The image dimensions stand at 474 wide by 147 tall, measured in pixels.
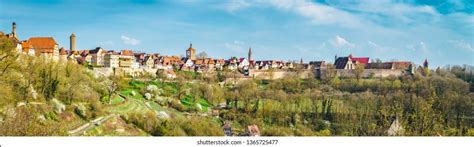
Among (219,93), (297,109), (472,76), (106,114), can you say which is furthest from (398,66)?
(106,114)

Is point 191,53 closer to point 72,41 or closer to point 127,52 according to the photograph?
point 127,52

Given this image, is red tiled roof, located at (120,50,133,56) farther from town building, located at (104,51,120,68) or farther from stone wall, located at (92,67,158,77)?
town building, located at (104,51,120,68)

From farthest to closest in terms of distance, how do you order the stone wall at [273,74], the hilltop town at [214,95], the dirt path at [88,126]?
the stone wall at [273,74] → the hilltop town at [214,95] → the dirt path at [88,126]

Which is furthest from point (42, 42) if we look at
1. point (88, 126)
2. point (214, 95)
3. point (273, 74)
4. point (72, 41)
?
point (273, 74)

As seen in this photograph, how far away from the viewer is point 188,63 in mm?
8414

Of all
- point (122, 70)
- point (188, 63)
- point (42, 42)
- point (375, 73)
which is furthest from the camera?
point (375, 73)

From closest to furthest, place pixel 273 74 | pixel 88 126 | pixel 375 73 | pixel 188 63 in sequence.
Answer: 1. pixel 88 126
2. pixel 188 63
3. pixel 375 73
4. pixel 273 74

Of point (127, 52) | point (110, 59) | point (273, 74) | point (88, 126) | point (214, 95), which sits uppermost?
point (127, 52)

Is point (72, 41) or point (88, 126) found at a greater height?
point (72, 41)

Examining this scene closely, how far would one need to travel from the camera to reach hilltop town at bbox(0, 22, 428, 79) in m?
6.12

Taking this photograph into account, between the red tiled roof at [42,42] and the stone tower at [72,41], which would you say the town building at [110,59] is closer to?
the red tiled roof at [42,42]

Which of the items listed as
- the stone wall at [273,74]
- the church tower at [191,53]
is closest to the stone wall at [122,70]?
the church tower at [191,53]

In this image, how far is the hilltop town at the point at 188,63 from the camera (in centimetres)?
612
